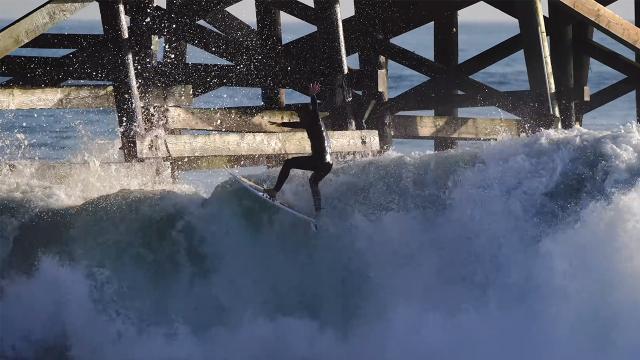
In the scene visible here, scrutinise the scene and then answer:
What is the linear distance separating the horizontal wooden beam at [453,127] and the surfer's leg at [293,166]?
267 centimetres

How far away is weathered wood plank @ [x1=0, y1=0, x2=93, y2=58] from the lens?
977 centimetres

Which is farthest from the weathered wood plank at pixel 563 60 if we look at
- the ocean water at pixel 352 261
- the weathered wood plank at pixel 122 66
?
the weathered wood plank at pixel 122 66

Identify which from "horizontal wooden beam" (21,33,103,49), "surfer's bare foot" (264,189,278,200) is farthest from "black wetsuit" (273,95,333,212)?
"horizontal wooden beam" (21,33,103,49)

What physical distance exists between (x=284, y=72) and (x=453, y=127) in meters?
2.01

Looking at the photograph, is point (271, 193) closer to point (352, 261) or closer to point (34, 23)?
point (352, 261)

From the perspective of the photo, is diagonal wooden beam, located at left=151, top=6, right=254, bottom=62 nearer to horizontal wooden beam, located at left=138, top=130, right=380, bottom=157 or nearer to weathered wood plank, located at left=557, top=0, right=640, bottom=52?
horizontal wooden beam, located at left=138, top=130, right=380, bottom=157

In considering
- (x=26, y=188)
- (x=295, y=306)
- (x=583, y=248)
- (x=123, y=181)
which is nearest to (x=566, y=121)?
(x=583, y=248)

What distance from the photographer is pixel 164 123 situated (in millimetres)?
10188

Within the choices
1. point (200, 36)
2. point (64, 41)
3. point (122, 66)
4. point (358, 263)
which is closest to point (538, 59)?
point (358, 263)

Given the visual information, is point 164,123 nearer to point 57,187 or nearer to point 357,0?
→ point 57,187

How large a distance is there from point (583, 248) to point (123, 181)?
4.16m

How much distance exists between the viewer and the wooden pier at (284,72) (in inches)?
392

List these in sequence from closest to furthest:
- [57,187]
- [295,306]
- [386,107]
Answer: [295,306] < [57,187] < [386,107]

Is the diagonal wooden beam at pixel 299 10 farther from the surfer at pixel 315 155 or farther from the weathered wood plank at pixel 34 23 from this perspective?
the surfer at pixel 315 155
